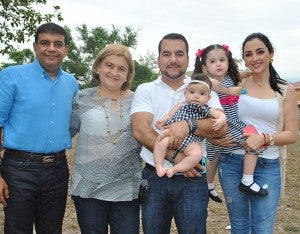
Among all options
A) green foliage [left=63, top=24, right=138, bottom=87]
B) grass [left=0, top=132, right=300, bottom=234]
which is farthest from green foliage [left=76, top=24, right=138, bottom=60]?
grass [left=0, top=132, right=300, bottom=234]

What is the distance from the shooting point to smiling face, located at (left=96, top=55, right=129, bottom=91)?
3521 millimetres

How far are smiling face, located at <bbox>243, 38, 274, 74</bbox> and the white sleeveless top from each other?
1.00 ft

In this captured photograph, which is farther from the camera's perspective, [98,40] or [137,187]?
[98,40]

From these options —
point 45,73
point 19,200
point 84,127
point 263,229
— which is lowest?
point 263,229

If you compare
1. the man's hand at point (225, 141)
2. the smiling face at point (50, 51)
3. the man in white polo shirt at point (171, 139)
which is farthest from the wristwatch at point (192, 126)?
the smiling face at point (50, 51)

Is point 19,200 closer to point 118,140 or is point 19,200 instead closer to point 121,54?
point 118,140

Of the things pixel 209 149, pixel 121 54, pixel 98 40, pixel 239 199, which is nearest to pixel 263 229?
pixel 239 199

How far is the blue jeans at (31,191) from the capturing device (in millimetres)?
3531

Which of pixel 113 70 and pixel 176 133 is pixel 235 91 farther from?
pixel 113 70

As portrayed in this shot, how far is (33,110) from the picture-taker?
3.53m

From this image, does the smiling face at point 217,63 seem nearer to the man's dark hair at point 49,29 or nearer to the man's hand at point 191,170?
the man's hand at point 191,170

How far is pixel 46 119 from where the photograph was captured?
359 centimetres

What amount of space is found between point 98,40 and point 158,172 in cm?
5237

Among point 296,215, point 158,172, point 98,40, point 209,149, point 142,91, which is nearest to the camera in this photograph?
point 158,172
